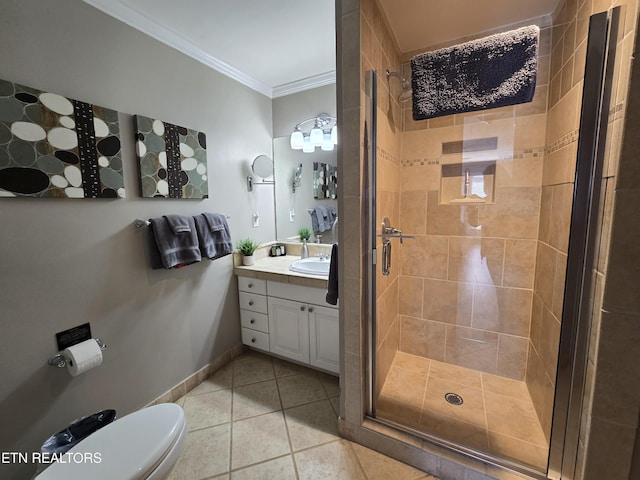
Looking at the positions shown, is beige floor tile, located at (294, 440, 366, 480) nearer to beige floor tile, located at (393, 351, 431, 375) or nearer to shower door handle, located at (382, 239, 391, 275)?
beige floor tile, located at (393, 351, 431, 375)

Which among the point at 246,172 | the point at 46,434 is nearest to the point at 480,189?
the point at 246,172

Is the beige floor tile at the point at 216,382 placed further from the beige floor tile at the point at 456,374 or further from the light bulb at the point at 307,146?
the light bulb at the point at 307,146

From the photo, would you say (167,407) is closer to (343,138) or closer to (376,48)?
(343,138)

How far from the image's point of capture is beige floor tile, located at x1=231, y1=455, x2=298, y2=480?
1364 millimetres

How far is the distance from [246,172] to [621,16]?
7.26 ft

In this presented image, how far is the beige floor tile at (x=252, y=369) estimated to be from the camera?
6.96ft

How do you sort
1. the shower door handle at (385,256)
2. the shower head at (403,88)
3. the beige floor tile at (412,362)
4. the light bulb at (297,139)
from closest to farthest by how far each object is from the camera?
the shower door handle at (385,256), the shower head at (403,88), the beige floor tile at (412,362), the light bulb at (297,139)

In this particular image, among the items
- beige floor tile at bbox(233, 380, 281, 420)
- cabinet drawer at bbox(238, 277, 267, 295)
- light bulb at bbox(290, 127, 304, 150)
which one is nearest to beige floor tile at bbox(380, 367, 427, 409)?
beige floor tile at bbox(233, 380, 281, 420)

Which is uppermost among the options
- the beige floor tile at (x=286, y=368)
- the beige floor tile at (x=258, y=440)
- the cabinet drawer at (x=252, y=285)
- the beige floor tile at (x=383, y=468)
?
the cabinet drawer at (x=252, y=285)

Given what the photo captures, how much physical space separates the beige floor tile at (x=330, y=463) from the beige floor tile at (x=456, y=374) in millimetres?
880

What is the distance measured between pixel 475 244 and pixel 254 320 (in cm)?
182

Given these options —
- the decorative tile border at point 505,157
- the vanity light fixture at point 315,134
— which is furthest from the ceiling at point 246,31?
the decorative tile border at point 505,157

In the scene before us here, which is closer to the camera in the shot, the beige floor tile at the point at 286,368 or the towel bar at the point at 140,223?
the towel bar at the point at 140,223

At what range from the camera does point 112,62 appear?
A: 148cm
